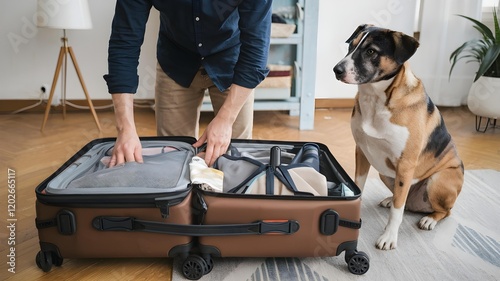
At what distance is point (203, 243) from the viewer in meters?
1.31

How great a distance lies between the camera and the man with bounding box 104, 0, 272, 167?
1.38 meters

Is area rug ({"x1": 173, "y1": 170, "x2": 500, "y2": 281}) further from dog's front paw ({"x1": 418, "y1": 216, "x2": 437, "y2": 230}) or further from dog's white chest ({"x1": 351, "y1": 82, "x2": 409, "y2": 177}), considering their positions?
dog's white chest ({"x1": 351, "y1": 82, "x2": 409, "y2": 177})

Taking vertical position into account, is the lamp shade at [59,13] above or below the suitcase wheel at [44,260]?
above

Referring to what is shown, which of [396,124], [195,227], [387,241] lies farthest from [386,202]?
[195,227]

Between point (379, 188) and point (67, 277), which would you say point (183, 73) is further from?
point (379, 188)

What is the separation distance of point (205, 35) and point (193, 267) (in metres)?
0.75

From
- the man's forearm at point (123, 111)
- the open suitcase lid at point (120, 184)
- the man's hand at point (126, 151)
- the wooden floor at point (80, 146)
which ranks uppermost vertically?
the man's forearm at point (123, 111)

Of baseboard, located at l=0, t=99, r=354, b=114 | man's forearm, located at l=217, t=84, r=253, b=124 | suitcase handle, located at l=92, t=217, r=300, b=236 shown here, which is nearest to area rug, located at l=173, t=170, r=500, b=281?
suitcase handle, located at l=92, t=217, r=300, b=236

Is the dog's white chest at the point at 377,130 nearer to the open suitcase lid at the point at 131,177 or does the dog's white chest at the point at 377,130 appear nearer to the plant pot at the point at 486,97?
the open suitcase lid at the point at 131,177

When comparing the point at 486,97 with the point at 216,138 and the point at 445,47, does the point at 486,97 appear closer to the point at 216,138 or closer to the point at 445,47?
the point at 445,47

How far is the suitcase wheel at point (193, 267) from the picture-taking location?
1296 mm

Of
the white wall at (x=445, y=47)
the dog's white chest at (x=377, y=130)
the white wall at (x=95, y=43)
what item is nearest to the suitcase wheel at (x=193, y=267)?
the dog's white chest at (x=377, y=130)

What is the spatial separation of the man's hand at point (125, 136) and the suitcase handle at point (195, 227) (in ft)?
0.69

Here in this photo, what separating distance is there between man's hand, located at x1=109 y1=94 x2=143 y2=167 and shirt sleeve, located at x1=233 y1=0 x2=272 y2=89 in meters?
0.35
